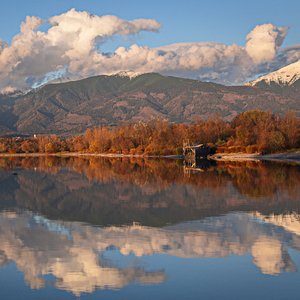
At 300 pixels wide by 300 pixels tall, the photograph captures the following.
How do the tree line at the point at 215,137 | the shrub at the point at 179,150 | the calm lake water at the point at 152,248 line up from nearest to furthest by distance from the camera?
the calm lake water at the point at 152,248 → the tree line at the point at 215,137 → the shrub at the point at 179,150

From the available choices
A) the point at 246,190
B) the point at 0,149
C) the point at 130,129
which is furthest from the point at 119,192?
the point at 0,149

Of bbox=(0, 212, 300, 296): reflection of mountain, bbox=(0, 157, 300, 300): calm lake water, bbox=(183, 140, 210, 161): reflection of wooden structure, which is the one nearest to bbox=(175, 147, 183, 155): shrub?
bbox=(183, 140, 210, 161): reflection of wooden structure

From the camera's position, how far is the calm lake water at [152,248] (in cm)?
668

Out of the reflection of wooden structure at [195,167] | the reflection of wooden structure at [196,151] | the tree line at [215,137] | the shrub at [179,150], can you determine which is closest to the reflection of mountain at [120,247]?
the reflection of wooden structure at [195,167]

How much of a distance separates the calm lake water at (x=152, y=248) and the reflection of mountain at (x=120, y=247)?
23 mm

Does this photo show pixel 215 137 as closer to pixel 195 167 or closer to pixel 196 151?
pixel 196 151

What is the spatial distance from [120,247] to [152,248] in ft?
2.72

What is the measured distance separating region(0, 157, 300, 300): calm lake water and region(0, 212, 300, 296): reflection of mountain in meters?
0.02

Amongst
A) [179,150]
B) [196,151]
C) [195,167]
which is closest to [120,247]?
[195,167]

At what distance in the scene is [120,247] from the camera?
9133 millimetres

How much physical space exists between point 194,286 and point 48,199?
12.7 meters

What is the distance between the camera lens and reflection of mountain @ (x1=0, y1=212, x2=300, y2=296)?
7.30m

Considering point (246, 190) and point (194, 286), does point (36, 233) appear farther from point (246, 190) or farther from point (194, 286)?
point (246, 190)

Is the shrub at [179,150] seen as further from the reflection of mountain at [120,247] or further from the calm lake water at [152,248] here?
the reflection of mountain at [120,247]
